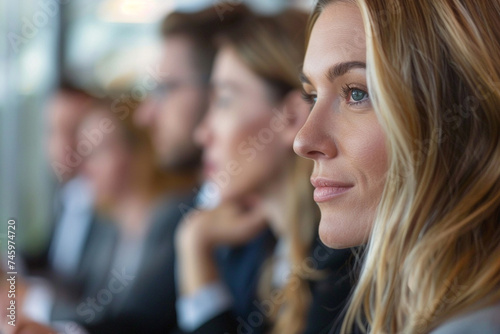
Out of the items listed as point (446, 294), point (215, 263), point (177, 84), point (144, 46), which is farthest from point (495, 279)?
point (144, 46)

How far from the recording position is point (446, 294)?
0.54m

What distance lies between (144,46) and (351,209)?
1332mm

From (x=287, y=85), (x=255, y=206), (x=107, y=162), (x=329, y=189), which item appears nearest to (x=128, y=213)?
(x=107, y=162)

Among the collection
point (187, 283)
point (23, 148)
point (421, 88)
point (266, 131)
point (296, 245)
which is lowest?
point (23, 148)

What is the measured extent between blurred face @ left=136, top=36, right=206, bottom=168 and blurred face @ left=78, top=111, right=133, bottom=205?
3.9 inches

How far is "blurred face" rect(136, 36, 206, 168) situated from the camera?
1.56 metres

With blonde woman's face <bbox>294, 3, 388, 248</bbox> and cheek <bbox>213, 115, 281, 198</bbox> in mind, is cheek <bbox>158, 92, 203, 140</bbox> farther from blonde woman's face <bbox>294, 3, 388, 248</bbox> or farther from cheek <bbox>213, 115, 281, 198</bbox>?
blonde woman's face <bbox>294, 3, 388, 248</bbox>

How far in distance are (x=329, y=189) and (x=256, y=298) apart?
2.57 ft

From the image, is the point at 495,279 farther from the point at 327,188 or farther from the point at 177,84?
the point at 177,84

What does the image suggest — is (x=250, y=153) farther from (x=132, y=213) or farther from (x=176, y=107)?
(x=132, y=213)

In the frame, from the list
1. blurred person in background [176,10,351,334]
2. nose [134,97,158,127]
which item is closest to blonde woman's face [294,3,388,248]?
blurred person in background [176,10,351,334]

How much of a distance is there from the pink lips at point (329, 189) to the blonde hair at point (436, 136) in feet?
0.13

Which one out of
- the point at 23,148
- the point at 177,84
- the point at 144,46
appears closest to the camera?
the point at 177,84

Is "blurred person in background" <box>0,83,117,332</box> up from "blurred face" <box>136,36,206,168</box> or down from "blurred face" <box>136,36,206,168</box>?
down
